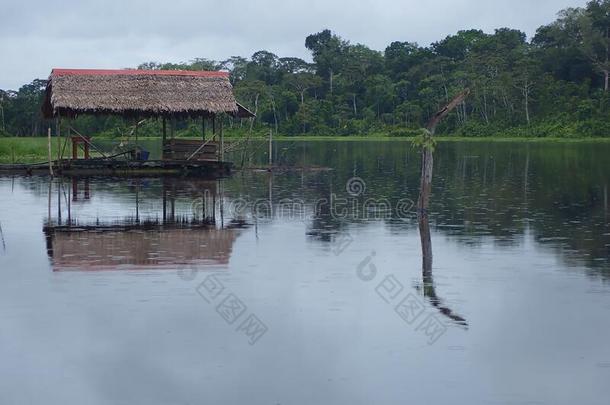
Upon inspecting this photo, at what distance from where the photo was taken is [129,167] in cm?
3675

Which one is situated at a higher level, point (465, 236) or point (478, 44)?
point (478, 44)

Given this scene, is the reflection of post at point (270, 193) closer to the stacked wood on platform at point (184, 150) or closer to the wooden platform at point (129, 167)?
the wooden platform at point (129, 167)

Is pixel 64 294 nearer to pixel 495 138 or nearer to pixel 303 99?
pixel 495 138

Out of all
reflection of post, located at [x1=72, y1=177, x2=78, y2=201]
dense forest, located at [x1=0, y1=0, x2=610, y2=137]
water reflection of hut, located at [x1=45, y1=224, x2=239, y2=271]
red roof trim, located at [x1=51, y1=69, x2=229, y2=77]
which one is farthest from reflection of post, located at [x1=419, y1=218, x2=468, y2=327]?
dense forest, located at [x1=0, y1=0, x2=610, y2=137]

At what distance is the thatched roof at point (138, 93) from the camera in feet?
120

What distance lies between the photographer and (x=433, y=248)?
62.4 feet

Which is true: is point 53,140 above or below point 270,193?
above

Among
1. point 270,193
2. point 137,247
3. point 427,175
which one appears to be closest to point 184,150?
point 270,193

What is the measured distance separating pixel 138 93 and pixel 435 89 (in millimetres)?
51774

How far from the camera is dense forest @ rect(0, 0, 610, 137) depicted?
78562 mm

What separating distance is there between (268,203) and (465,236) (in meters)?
8.34

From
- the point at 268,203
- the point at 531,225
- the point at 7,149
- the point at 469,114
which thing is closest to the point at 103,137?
Answer: the point at 469,114

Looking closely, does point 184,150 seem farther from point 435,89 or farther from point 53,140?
point 435,89

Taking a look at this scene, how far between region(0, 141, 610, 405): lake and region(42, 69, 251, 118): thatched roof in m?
9.73
